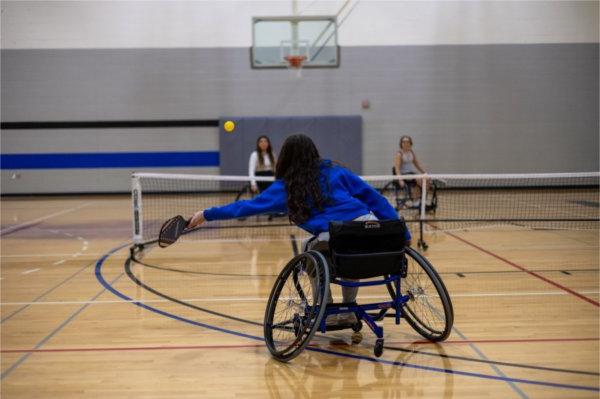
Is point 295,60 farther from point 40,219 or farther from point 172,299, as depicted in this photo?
point 172,299

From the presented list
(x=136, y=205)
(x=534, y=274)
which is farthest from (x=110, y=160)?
(x=534, y=274)

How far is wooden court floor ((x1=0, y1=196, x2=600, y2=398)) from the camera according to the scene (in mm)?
3654

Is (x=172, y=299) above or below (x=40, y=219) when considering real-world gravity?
below

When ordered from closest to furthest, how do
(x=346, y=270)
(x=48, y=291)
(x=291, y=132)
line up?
(x=346, y=270)
(x=48, y=291)
(x=291, y=132)

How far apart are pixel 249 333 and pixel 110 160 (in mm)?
12038

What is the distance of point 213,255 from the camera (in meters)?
7.83

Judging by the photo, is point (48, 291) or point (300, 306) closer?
point (300, 306)

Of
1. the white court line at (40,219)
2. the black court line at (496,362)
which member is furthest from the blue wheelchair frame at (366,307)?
the white court line at (40,219)

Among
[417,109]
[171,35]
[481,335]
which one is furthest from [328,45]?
[481,335]

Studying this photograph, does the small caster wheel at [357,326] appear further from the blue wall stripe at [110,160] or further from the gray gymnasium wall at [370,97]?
the blue wall stripe at [110,160]

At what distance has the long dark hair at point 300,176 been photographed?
13.2ft

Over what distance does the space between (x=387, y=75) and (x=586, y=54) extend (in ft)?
15.9

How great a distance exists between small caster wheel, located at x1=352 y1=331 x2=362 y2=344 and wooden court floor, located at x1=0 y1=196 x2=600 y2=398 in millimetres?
75

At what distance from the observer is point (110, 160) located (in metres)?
15.7
